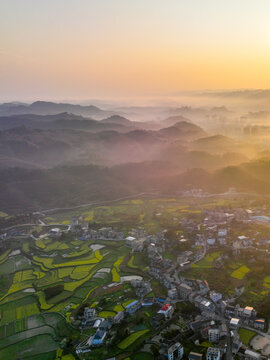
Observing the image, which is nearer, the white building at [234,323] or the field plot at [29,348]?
the field plot at [29,348]

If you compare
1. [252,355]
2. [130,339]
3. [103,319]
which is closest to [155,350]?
[130,339]

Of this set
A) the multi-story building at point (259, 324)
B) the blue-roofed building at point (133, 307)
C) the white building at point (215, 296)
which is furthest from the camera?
the white building at point (215, 296)

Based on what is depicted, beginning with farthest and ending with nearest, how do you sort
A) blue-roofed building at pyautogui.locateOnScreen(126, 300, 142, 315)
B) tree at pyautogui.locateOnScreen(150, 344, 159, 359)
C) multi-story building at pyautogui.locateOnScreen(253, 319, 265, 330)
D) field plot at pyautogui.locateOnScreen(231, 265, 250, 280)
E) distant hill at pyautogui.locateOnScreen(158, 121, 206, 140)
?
1. distant hill at pyautogui.locateOnScreen(158, 121, 206, 140)
2. field plot at pyautogui.locateOnScreen(231, 265, 250, 280)
3. blue-roofed building at pyautogui.locateOnScreen(126, 300, 142, 315)
4. multi-story building at pyautogui.locateOnScreen(253, 319, 265, 330)
5. tree at pyautogui.locateOnScreen(150, 344, 159, 359)

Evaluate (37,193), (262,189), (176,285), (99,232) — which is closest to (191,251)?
(176,285)

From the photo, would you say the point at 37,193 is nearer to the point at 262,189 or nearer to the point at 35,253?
the point at 35,253

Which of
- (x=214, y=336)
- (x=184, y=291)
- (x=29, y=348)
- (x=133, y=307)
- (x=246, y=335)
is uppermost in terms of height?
(x=184, y=291)

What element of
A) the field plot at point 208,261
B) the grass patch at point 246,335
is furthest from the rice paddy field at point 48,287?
the grass patch at point 246,335

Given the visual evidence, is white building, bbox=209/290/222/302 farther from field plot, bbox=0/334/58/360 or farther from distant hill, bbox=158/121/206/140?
distant hill, bbox=158/121/206/140

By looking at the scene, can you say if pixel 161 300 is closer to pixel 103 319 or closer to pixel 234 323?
pixel 103 319

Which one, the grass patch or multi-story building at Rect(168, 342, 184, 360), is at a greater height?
multi-story building at Rect(168, 342, 184, 360)

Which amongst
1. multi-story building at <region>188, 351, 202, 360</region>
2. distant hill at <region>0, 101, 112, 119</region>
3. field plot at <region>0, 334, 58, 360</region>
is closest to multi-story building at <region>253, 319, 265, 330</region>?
multi-story building at <region>188, 351, 202, 360</region>

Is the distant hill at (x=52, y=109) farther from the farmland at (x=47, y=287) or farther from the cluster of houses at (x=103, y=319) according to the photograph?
the cluster of houses at (x=103, y=319)

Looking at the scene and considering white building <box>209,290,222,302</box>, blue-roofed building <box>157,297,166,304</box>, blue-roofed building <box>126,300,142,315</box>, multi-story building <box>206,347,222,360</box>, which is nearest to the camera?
multi-story building <box>206,347,222,360</box>

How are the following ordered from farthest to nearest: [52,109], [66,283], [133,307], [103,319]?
[52,109]
[66,283]
[133,307]
[103,319]
